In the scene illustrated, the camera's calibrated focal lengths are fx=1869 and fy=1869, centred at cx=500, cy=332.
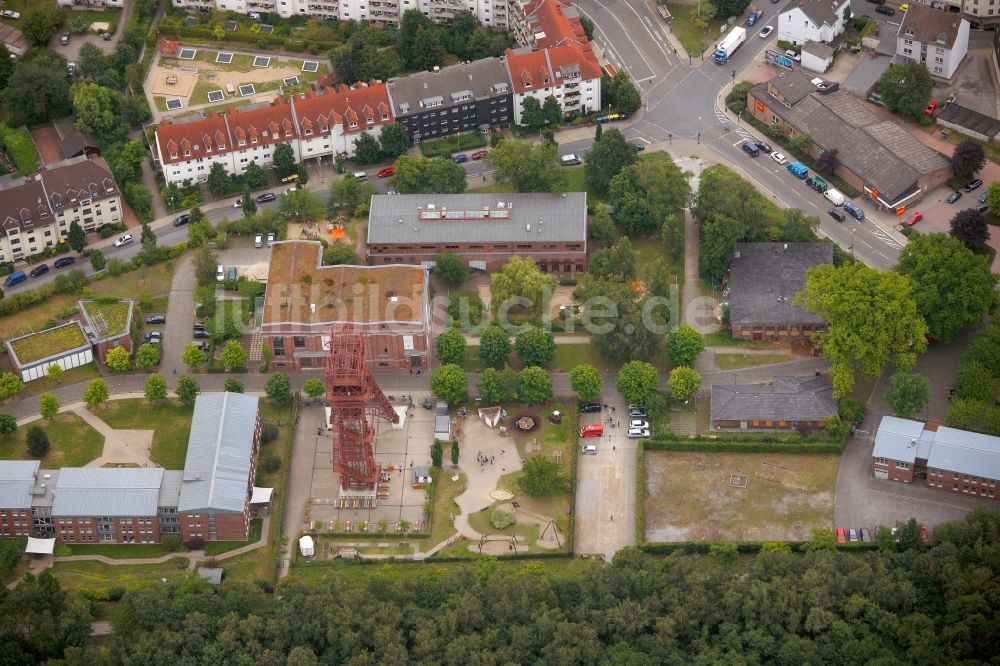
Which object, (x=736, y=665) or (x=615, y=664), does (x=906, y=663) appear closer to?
(x=736, y=665)

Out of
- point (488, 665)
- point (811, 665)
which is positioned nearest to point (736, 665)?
point (811, 665)

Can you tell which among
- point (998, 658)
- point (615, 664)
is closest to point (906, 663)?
point (998, 658)

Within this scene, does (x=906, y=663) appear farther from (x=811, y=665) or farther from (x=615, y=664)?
(x=615, y=664)

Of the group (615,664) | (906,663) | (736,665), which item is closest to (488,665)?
(615,664)

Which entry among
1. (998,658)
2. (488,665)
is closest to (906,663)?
(998,658)

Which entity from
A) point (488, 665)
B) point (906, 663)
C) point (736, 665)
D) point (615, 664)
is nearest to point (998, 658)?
point (906, 663)

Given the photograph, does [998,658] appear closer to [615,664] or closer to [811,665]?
[811,665]

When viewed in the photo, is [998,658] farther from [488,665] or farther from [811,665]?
[488,665]
